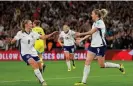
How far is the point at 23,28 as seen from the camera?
1494cm

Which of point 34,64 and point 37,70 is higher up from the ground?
point 34,64

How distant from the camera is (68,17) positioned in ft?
126

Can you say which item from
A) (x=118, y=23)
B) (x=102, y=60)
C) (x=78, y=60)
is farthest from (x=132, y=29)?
(x=102, y=60)

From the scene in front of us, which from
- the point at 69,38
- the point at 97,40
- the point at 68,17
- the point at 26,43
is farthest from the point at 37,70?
the point at 68,17

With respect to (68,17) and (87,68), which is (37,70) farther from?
(68,17)

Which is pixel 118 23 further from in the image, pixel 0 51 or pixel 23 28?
pixel 23 28

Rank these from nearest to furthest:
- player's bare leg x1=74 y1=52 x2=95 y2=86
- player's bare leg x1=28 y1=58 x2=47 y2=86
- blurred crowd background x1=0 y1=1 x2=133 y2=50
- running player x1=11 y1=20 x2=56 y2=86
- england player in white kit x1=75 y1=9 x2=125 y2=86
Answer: player's bare leg x1=28 y1=58 x2=47 y2=86, running player x1=11 y1=20 x2=56 y2=86, england player in white kit x1=75 y1=9 x2=125 y2=86, player's bare leg x1=74 y1=52 x2=95 y2=86, blurred crowd background x1=0 y1=1 x2=133 y2=50

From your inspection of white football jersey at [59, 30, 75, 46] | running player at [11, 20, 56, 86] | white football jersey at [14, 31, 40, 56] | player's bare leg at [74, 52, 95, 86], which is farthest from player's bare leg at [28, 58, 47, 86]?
white football jersey at [59, 30, 75, 46]

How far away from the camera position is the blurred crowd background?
111 ft

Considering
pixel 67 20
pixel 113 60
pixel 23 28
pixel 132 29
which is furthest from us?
pixel 67 20

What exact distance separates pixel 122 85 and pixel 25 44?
140 inches

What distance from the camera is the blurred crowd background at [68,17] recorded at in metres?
34.0

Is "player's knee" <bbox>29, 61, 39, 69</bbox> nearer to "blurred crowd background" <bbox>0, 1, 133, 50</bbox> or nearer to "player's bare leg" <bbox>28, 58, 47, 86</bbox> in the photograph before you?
"player's bare leg" <bbox>28, 58, 47, 86</bbox>

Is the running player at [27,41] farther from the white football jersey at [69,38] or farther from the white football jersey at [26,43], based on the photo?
the white football jersey at [69,38]
